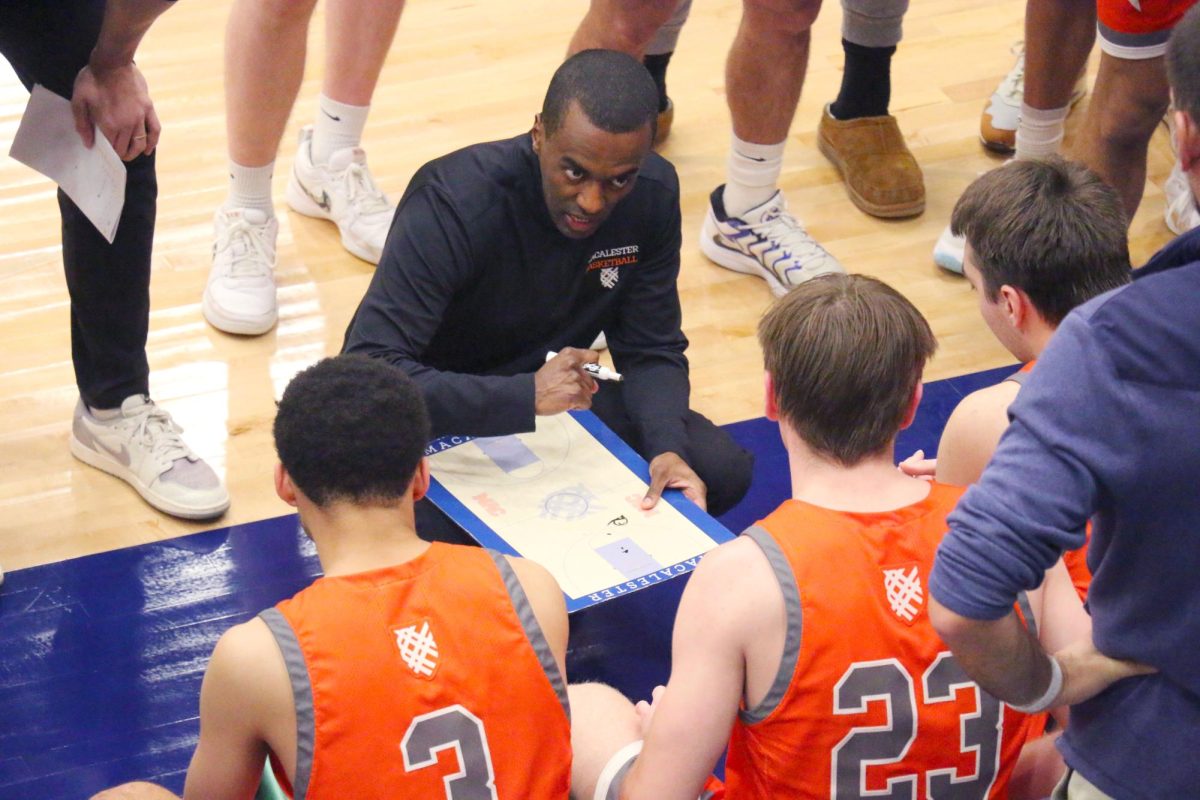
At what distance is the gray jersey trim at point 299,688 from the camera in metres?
1.41

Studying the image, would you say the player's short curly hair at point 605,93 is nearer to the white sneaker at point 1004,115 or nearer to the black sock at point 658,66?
the black sock at point 658,66

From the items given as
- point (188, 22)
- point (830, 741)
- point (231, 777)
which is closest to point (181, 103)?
point (188, 22)

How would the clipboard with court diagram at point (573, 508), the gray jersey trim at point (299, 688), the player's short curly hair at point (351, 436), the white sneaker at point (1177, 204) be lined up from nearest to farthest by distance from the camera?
the gray jersey trim at point (299, 688)
the player's short curly hair at point (351, 436)
the clipboard with court diagram at point (573, 508)
the white sneaker at point (1177, 204)

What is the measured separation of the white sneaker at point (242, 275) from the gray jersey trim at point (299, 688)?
66.0 inches

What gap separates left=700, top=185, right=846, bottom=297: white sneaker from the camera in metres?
3.22

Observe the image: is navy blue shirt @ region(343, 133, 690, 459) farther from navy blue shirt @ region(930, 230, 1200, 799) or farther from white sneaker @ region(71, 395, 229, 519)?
navy blue shirt @ region(930, 230, 1200, 799)

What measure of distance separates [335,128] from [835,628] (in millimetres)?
2152

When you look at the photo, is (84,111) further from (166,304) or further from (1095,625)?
(1095,625)

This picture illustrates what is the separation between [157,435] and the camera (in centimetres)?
263

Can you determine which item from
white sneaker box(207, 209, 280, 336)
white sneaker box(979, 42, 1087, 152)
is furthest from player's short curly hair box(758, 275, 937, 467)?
white sneaker box(979, 42, 1087, 152)

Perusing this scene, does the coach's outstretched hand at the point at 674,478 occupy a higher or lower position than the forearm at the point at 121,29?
lower

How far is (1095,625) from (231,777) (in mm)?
885

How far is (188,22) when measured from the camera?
4051mm

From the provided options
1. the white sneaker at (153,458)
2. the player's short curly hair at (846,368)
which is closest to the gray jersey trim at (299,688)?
the player's short curly hair at (846,368)
